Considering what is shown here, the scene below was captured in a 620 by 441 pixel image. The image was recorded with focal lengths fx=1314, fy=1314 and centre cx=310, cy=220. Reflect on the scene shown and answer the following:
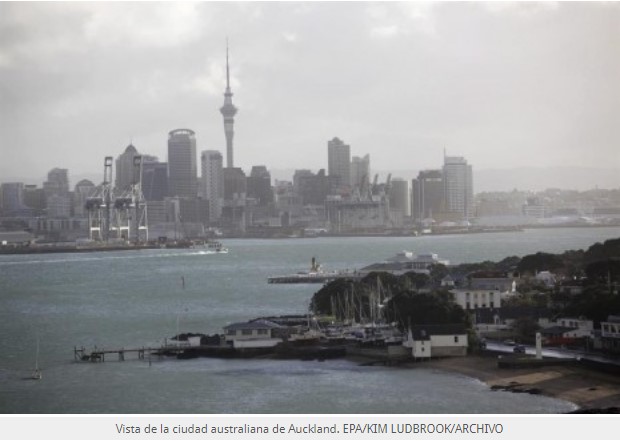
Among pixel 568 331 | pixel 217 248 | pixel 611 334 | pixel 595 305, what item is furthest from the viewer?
pixel 217 248

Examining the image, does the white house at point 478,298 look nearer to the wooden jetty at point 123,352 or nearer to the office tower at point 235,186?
the wooden jetty at point 123,352

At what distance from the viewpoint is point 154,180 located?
46656mm

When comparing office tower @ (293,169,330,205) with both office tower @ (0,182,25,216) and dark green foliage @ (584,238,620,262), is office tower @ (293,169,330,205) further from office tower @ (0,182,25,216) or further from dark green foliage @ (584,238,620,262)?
dark green foliage @ (584,238,620,262)

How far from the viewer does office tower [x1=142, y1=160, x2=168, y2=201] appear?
46.3 m

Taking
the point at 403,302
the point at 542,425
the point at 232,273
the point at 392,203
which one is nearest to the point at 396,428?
the point at 542,425

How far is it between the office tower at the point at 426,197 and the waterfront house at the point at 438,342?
1082 inches

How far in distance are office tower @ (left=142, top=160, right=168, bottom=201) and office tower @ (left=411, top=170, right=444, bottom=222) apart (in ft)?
39.2

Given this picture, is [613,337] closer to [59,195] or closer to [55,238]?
[55,238]

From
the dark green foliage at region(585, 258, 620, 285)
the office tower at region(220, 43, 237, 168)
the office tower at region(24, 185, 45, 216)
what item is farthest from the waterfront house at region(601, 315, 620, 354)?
the office tower at region(24, 185, 45, 216)

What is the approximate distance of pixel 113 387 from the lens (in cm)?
703

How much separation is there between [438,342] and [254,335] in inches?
57.5

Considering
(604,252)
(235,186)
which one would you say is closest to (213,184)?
(235,186)
